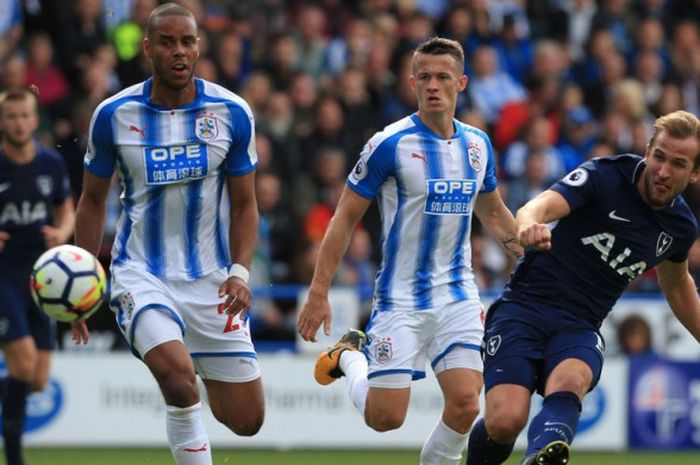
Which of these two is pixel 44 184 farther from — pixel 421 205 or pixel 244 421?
pixel 421 205

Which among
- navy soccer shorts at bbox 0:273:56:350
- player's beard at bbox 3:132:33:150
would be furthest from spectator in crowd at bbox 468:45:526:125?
navy soccer shorts at bbox 0:273:56:350

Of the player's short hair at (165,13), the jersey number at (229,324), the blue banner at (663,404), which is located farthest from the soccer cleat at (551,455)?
the blue banner at (663,404)

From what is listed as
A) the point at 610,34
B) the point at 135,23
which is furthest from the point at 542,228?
the point at 610,34

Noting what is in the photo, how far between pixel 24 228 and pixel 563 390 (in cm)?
521

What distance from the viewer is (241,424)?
26.0ft

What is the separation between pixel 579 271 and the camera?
770 cm

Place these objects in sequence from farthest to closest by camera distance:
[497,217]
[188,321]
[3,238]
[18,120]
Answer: [18,120] < [3,238] < [497,217] < [188,321]

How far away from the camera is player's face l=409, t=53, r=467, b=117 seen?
815 cm

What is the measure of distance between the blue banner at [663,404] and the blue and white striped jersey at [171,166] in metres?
6.55

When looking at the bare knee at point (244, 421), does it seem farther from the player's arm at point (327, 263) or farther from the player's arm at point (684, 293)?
the player's arm at point (684, 293)

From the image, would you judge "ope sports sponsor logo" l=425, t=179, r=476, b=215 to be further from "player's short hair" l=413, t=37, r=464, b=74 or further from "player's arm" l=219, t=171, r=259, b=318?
"player's arm" l=219, t=171, r=259, b=318

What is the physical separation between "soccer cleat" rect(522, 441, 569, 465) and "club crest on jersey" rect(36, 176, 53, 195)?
211 inches

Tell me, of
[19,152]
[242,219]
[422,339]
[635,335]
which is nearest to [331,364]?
[422,339]

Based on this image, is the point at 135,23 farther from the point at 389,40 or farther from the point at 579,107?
the point at 579,107
